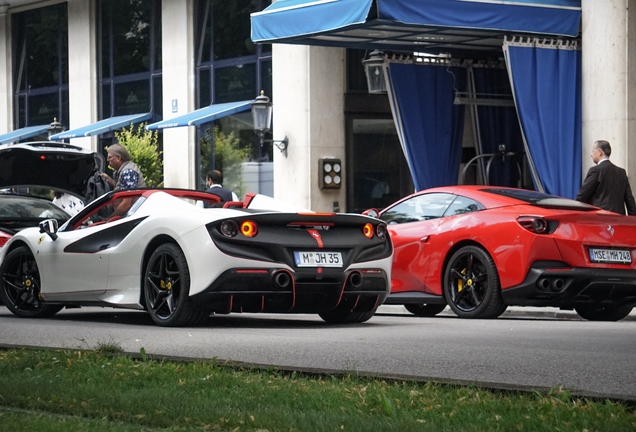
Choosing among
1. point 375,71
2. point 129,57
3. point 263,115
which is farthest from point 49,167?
point 129,57

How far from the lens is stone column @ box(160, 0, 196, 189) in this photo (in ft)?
95.0

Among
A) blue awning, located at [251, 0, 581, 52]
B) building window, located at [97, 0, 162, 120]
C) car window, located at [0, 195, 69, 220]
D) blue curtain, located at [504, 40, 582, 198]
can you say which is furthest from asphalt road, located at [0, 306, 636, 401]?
building window, located at [97, 0, 162, 120]

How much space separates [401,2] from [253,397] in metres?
12.3

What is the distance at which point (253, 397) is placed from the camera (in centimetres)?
604

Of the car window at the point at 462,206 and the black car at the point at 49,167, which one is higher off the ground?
the black car at the point at 49,167

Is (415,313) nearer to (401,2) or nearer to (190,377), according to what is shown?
(401,2)

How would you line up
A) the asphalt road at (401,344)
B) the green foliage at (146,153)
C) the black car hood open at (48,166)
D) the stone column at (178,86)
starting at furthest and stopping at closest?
the green foliage at (146,153) → the stone column at (178,86) → the black car hood open at (48,166) → the asphalt road at (401,344)

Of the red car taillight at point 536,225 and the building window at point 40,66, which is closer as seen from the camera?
the red car taillight at point 536,225

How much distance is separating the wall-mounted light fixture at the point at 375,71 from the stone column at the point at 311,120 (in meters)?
2.94

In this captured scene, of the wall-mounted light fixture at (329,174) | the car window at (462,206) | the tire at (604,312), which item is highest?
the wall-mounted light fixture at (329,174)

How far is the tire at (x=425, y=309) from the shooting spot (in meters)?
14.3

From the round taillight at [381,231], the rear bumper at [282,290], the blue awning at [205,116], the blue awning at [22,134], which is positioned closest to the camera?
the rear bumper at [282,290]

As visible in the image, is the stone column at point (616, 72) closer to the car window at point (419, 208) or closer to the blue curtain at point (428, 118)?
the blue curtain at point (428, 118)

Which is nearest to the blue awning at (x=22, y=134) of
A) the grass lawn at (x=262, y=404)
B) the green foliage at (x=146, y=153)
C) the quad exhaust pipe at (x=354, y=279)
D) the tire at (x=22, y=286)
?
the green foliage at (x=146, y=153)
